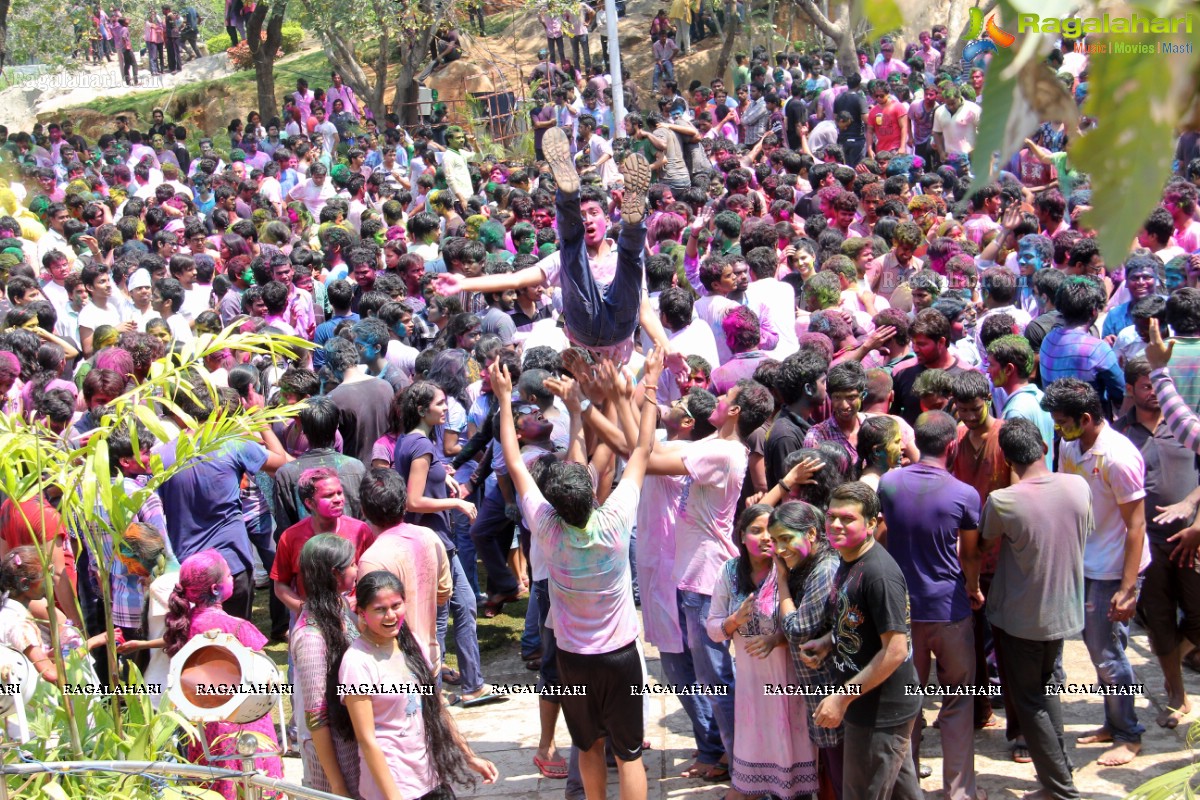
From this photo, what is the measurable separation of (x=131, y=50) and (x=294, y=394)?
2808 cm

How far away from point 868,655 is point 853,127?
11.9 metres

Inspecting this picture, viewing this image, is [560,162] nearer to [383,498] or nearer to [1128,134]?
[383,498]

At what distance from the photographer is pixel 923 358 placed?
620cm

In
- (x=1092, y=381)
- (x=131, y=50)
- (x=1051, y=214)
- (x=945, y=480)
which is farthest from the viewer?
(x=131, y=50)

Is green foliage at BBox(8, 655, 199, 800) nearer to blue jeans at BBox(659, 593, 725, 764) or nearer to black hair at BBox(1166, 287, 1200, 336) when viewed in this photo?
blue jeans at BBox(659, 593, 725, 764)

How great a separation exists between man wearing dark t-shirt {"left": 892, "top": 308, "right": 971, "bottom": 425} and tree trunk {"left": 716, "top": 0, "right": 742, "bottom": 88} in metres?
20.8

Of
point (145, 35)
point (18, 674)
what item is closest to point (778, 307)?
point (18, 674)

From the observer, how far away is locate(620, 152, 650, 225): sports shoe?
17.1 feet

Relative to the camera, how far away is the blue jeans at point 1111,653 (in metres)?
5.53

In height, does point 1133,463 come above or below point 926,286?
below

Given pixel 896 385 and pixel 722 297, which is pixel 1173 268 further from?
pixel 722 297

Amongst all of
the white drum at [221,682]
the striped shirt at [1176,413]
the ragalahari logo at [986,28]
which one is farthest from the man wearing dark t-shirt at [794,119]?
the ragalahari logo at [986,28]

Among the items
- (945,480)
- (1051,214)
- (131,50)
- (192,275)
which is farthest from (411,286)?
(131,50)

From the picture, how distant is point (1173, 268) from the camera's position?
23.7 feet
